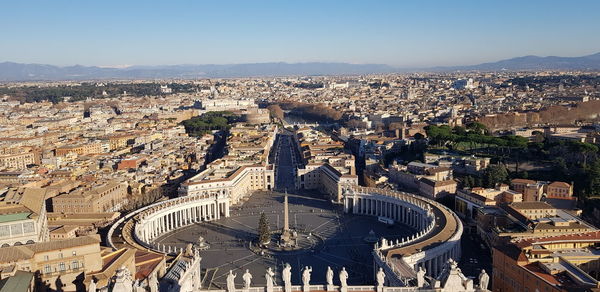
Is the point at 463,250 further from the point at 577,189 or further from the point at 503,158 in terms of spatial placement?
the point at 503,158

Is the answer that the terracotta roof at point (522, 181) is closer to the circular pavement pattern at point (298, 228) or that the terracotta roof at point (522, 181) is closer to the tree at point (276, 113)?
the circular pavement pattern at point (298, 228)

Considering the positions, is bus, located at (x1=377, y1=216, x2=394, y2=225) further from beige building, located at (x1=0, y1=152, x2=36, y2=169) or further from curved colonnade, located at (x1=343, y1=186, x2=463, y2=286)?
beige building, located at (x1=0, y1=152, x2=36, y2=169)

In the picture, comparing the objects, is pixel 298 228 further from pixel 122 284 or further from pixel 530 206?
pixel 122 284

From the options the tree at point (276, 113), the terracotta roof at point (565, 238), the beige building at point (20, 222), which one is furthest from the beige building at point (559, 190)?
the tree at point (276, 113)

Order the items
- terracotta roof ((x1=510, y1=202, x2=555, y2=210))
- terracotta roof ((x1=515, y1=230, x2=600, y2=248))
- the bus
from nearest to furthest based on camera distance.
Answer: terracotta roof ((x1=515, y1=230, x2=600, y2=248)) < terracotta roof ((x1=510, y1=202, x2=555, y2=210)) < the bus

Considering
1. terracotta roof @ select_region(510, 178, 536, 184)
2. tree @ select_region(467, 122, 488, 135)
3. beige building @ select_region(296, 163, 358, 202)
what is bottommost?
beige building @ select_region(296, 163, 358, 202)

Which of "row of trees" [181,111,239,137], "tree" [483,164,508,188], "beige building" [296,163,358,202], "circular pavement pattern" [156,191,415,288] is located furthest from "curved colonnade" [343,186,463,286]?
"row of trees" [181,111,239,137]

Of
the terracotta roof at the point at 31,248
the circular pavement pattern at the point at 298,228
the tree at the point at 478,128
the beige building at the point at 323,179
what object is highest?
the terracotta roof at the point at 31,248
